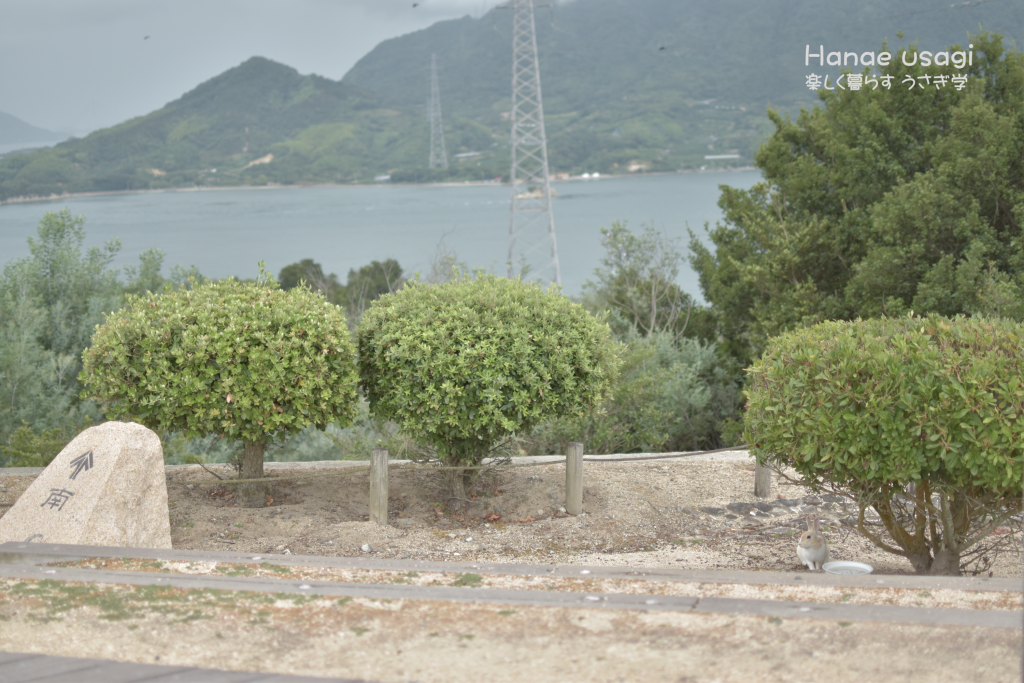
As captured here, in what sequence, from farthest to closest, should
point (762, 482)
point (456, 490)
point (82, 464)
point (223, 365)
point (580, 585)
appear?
point (762, 482), point (456, 490), point (223, 365), point (82, 464), point (580, 585)

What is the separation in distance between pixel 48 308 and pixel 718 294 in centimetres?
1142

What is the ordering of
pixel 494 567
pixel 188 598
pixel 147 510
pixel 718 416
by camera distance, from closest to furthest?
pixel 188 598
pixel 494 567
pixel 147 510
pixel 718 416

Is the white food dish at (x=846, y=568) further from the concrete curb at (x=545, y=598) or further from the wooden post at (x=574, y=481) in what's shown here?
the wooden post at (x=574, y=481)

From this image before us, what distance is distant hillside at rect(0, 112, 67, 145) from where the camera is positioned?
657 inches

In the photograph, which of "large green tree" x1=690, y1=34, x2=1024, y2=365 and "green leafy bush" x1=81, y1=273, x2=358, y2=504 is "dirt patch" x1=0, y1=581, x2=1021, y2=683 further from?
"large green tree" x1=690, y1=34, x2=1024, y2=365

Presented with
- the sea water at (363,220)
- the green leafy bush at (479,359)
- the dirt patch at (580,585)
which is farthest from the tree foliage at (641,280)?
the dirt patch at (580,585)

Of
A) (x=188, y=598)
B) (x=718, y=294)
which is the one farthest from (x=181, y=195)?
(x=188, y=598)

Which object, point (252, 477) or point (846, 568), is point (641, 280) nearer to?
point (252, 477)

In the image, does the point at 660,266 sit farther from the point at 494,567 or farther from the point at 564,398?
Answer: the point at 494,567

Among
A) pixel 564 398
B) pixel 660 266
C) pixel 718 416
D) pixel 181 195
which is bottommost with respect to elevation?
pixel 718 416

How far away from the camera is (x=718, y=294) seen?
44.8 feet

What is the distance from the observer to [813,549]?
190 inches

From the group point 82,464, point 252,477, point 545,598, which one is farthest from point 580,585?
point 252,477

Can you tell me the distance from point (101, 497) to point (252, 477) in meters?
1.60
